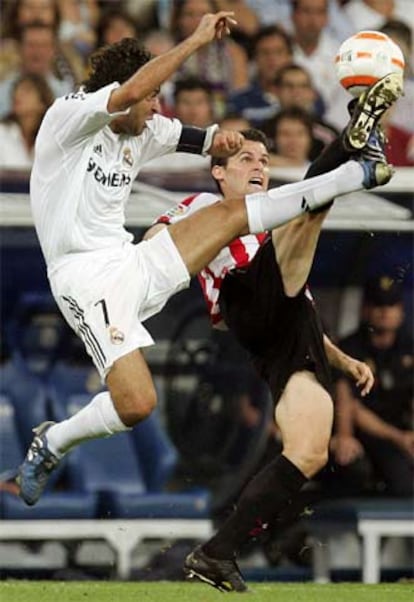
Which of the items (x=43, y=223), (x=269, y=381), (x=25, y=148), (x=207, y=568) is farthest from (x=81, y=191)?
(x=25, y=148)

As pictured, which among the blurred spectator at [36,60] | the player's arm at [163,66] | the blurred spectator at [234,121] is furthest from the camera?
the blurred spectator at [36,60]

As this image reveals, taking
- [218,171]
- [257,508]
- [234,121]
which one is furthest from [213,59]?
[257,508]

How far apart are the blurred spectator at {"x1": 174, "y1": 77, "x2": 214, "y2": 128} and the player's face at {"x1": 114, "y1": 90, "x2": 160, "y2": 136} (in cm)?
424

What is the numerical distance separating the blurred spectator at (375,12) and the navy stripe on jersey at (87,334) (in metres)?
5.31

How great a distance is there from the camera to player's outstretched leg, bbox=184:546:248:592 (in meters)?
9.34

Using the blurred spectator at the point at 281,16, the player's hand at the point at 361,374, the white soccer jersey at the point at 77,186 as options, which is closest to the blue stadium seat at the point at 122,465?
the blurred spectator at the point at 281,16

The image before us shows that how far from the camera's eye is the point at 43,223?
985 cm

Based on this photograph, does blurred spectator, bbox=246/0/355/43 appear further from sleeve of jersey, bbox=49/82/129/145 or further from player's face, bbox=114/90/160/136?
sleeve of jersey, bbox=49/82/129/145

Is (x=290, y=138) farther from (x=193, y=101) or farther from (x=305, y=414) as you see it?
(x=305, y=414)

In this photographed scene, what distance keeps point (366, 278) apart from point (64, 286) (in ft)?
17.1

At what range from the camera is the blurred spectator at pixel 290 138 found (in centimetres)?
1407

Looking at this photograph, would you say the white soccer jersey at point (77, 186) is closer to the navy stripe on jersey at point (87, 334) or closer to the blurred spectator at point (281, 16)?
the navy stripe on jersey at point (87, 334)

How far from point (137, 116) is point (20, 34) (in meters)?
4.60

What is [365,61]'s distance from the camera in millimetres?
9406
